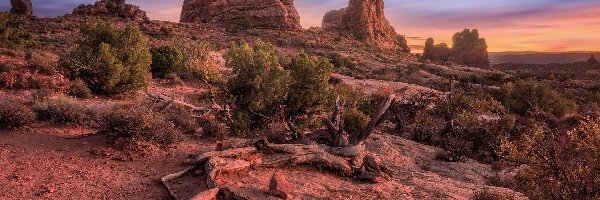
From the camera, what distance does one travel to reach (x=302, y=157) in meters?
9.13

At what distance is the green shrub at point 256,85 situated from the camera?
13188mm

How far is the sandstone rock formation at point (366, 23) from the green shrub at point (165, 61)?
2160 inches

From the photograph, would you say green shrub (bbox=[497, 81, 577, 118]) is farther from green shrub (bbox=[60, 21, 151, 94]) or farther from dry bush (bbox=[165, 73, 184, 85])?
green shrub (bbox=[60, 21, 151, 94])

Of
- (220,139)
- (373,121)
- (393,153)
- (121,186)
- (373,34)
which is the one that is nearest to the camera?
(121,186)

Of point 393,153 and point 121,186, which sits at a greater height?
point 121,186

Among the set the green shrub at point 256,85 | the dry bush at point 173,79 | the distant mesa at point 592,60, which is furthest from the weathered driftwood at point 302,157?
the distant mesa at point 592,60

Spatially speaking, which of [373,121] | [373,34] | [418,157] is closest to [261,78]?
[373,121]

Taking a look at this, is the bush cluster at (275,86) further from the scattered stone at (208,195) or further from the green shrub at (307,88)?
the scattered stone at (208,195)

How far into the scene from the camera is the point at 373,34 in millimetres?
79562

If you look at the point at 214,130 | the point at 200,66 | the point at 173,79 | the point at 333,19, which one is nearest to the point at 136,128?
the point at 214,130

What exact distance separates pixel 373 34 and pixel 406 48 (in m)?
14.0

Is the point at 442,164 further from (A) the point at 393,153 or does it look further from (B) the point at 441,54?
(B) the point at 441,54

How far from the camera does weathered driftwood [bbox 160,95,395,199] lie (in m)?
8.02

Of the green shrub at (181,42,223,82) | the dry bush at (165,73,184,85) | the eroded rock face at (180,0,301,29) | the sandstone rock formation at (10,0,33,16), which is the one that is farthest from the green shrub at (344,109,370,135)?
the eroded rock face at (180,0,301,29)
